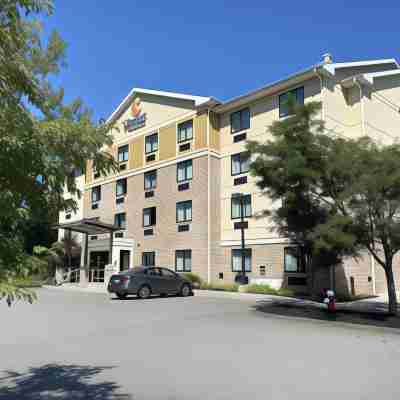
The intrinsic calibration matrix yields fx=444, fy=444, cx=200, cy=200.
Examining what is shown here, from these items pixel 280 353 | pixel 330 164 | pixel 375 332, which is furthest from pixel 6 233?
pixel 330 164

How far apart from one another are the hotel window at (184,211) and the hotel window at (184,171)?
162 cm

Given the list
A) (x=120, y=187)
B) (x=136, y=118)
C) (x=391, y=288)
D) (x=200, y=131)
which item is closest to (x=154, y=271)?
(x=391, y=288)

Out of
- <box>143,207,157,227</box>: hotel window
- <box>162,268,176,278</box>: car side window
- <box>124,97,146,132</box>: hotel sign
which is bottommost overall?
<box>162,268,176,278</box>: car side window

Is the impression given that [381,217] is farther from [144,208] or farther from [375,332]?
[144,208]

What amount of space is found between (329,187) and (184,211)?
53.8ft

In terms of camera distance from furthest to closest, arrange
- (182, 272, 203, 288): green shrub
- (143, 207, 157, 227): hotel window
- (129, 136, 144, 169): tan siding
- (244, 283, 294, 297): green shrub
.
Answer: (129, 136, 144, 169): tan siding, (143, 207, 157, 227): hotel window, (182, 272, 203, 288): green shrub, (244, 283, 294, 297): green shrub

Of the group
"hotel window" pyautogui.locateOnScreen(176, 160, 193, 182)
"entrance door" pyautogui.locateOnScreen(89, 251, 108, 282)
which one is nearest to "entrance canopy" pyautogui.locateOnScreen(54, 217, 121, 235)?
"entrance door" pyautogui.locateOnScreen(89, 251, 108, 282)

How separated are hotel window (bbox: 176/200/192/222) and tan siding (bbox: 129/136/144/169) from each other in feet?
17.5

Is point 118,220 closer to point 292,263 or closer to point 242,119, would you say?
point 242,119

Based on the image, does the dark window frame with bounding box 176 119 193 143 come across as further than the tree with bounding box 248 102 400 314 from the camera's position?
Yes

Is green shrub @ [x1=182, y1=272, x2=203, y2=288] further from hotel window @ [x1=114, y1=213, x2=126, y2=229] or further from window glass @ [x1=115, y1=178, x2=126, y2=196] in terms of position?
window glass @ [x1=115, y1=178, x2=126, y2=196]

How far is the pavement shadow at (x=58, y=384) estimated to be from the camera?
18.5ft

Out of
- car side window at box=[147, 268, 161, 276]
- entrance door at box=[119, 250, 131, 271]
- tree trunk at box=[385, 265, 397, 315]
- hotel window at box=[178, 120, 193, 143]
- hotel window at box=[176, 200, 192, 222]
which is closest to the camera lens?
tree trunk at box=[385, 265, 397, 315]

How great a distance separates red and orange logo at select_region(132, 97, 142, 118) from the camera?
33.9 meters
